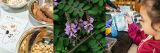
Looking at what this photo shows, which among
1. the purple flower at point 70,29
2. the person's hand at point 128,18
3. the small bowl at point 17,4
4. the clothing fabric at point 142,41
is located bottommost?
the clothing fabric at point 142,41

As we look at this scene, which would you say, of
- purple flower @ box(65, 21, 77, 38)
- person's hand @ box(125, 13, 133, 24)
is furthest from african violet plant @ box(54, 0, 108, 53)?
person's hand @ box(125, 13, 133, 24)

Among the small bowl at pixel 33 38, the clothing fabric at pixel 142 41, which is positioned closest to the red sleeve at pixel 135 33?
the clothing fabric at pixel 142 41

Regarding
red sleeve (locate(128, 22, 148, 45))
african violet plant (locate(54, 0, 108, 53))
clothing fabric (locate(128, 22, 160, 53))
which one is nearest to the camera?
clothing fabric (locate(128, 22, 160, 53))

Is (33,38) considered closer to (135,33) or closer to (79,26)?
(79,26)

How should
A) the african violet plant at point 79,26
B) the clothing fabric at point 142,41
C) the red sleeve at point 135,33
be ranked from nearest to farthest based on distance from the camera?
the clothing fabric at point 142,41, the red sleeve at point 135,33, the african violet plant at point 79,26

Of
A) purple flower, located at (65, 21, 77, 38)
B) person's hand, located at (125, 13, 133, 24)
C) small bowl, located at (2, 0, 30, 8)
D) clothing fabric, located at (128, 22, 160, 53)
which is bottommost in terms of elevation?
clothing fabric, located at (128, 22, 160, 53)

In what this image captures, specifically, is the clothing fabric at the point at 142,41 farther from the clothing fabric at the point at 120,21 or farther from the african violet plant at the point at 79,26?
the african violet plant at the point at 79,26

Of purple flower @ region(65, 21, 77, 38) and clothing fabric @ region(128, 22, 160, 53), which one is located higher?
purple flower @ region(65, 21, 77, 38)

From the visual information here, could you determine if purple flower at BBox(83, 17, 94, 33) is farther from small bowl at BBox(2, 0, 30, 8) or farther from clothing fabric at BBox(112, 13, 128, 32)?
small bowl at BBox(2, 0, 30, 8)
